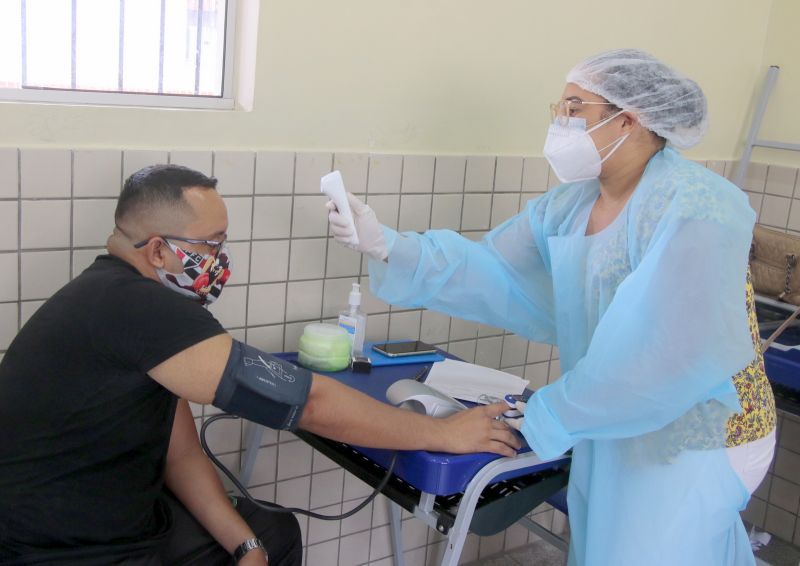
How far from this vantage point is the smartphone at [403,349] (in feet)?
7.42

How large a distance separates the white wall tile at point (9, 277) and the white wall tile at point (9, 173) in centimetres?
13

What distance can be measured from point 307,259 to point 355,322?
21 cm

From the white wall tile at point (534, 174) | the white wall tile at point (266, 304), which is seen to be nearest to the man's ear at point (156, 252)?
the white wall tile at point (266, 304)

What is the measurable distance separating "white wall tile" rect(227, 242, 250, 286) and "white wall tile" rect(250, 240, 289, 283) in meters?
0.02

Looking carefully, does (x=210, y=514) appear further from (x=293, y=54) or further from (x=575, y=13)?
(x=575, y=13)

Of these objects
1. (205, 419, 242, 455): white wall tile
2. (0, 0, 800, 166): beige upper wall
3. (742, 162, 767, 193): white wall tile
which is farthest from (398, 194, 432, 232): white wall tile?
(742, 162, 767, 193): white wall tile

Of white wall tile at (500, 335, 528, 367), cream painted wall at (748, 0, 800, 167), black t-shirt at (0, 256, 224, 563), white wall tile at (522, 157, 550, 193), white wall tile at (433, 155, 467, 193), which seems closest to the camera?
black t-shirt at (0, 256, 224, 563)

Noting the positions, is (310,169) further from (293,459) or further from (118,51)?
(293,459)

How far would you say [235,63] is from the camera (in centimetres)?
212

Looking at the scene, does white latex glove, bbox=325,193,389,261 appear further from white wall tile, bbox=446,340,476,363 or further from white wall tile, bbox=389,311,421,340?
white wall tile, bbox=446,340,476,363

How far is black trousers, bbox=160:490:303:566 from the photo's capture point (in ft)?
5.93

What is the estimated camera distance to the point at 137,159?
1.93m

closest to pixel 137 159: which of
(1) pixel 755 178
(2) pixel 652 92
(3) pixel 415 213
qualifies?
(3) pixel 415 213

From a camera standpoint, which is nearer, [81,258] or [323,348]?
[81,258]
